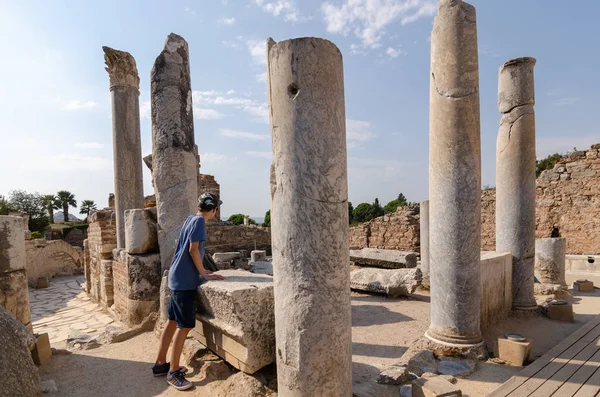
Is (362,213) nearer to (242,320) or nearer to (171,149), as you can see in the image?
(171,149)

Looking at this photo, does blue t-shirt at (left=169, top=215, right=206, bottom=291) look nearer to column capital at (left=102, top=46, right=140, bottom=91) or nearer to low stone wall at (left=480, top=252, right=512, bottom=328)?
low stone wall at (left=480, top=252, right=512, bottom=328)

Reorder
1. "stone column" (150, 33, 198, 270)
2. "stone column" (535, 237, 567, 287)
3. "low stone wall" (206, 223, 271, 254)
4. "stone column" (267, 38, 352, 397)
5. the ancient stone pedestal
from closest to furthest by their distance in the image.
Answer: "stone column" (267, 38, 352, 397), the ancient stone pedestal, "stone column" (150, 33, 198, 270), "stone column" (535, 237, 567, 287), "low stone wall" (206, 223, 271, 254)

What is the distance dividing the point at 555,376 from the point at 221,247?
11.5 meters

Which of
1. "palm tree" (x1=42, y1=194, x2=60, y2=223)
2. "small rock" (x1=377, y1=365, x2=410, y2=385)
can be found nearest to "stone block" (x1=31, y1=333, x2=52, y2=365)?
"small rock" (x1=377, y1=365, x2=410, y2=385)

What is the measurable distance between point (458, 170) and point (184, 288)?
11.2 ft

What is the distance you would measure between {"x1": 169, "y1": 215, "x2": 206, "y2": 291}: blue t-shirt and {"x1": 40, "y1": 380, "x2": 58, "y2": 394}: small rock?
4.58 feet

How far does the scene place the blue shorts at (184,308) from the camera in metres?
3.33

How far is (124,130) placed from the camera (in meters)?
8.52

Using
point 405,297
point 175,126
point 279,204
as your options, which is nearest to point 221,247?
point 405,297

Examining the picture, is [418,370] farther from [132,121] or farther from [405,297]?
[132,121]

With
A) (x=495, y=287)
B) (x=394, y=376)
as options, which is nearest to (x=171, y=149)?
(x=394, y=376)

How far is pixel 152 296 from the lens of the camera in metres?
5.38

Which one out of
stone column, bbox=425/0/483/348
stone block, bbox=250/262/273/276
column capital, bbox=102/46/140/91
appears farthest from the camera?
stone block, bbox=250/262/273/276

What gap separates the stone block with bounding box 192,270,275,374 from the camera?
301 cm
